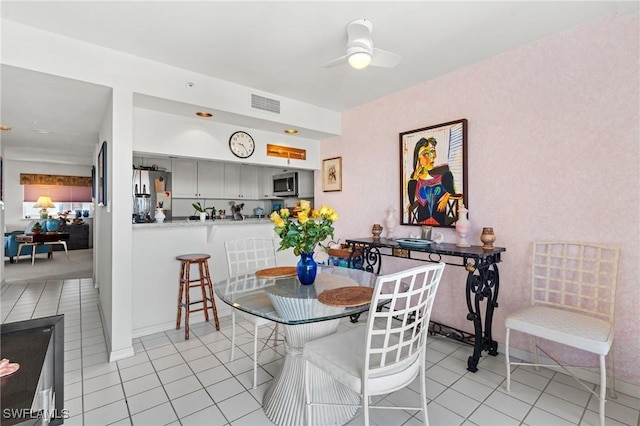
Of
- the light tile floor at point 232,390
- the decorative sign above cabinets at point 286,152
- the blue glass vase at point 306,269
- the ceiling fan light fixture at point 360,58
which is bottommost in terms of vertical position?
the light tile floor at point 232,390

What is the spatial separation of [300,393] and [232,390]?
0.55 meters

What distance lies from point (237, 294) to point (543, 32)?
9.52 ft

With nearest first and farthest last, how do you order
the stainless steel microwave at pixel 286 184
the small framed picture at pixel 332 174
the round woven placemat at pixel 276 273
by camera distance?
the round woven placemat at pixel 276 273 < the small framed picture at pixel 332 174 < the stainless steel microwave at pixel 286 184

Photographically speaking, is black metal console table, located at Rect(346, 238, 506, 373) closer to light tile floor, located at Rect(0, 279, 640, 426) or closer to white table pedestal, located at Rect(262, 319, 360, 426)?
light tile floor, located at Rect(0, 279, 640, 426)

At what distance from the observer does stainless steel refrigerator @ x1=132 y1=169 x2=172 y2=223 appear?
15.5 feet

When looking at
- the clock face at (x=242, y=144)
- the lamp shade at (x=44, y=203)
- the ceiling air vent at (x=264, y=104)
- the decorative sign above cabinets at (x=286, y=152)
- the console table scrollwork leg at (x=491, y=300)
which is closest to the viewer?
the console table scrollwork leg at (x=491, y=300)

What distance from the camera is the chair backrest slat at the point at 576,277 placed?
2088mm

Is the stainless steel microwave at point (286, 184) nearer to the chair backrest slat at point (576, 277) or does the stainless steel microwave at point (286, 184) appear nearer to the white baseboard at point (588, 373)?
the chair backrest slat at point (576, 277)

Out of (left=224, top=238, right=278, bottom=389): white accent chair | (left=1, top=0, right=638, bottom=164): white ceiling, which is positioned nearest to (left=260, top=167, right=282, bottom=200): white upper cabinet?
(left=224, top=238, right=278, bottom=389): white accent chair

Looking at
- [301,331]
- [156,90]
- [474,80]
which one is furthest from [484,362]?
[156,90]

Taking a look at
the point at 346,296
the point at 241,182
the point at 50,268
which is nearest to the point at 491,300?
the point at 346,296

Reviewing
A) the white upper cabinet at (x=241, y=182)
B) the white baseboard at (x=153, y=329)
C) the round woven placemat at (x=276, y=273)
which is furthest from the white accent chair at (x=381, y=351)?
the white upper cabinet at (x=241, y=182)

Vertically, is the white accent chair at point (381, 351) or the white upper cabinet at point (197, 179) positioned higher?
the white upper cabinet at point (197, 179)

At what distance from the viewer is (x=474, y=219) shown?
111 inches
